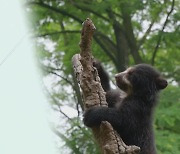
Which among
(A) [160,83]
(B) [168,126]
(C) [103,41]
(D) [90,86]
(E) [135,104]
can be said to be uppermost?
(C) [103,41]

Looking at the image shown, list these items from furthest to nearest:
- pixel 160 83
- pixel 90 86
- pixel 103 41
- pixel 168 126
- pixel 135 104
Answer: pixel 103 41
pixel 168 126
pixel 160 83
pixel 135 104
pixel 90 86

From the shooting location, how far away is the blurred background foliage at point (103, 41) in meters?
Result: 10.2

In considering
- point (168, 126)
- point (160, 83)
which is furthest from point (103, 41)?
point (160, 83)

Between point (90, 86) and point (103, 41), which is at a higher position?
point (103, 41)

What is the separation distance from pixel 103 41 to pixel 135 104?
7.00m

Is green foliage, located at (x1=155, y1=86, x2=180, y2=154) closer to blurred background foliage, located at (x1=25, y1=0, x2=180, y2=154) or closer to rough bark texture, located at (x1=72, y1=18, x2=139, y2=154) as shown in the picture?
blurred background foliage, located at (x1=25, y1=0, x2=180, y2=154)

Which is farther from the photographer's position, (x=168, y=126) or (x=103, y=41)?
(x=103, y=41)

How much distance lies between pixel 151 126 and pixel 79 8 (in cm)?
615

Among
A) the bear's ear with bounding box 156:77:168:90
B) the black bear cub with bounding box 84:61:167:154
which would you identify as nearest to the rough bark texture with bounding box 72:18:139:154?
the black bear cub with bounding box 84:61:167:154

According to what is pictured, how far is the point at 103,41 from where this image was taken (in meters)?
12.3

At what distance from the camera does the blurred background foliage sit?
10.2 metres

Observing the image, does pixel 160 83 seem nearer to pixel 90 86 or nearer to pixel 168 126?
pixel 90 86

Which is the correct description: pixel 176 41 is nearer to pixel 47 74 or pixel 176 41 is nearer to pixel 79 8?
pixel 79 8

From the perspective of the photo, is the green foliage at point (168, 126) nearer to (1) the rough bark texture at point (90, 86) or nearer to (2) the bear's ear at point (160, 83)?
(2) the bear's ear at point (160, 83)
